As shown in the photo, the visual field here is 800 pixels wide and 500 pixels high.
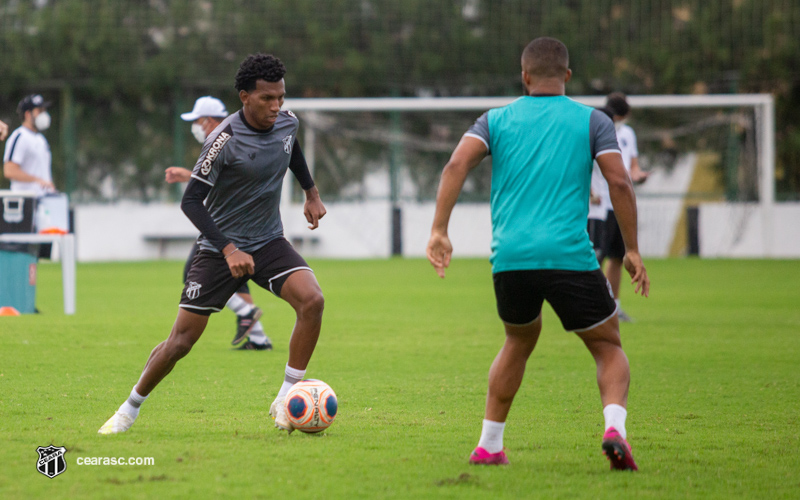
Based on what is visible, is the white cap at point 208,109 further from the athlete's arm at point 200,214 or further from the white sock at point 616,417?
the white sock at point 616,417

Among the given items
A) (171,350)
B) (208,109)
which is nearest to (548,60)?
(171,350)

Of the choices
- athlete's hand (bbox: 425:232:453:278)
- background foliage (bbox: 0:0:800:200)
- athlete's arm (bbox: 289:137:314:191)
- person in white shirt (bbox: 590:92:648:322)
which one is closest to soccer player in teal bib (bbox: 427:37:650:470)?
athlete's hand (bbox: 425:232:453:278)

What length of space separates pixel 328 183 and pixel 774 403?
19.6 m

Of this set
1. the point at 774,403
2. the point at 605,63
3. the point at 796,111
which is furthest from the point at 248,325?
the point at 796,111

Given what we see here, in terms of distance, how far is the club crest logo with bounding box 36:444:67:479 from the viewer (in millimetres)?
4266

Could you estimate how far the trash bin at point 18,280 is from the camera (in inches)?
425

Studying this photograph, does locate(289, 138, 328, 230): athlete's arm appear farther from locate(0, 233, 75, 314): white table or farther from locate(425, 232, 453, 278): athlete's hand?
locate(0, 233, 75, 314): white table

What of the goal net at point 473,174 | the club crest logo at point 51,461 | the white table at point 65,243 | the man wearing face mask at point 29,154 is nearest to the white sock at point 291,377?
the club crest logo at point 51,461

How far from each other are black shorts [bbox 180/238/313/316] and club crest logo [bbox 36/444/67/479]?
1016mm

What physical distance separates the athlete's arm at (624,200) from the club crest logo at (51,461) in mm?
2646

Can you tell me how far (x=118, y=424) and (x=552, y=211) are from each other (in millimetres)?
2512

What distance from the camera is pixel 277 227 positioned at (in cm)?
570

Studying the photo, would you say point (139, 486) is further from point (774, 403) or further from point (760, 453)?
point (774, 403)

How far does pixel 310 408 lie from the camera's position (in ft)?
16.9
